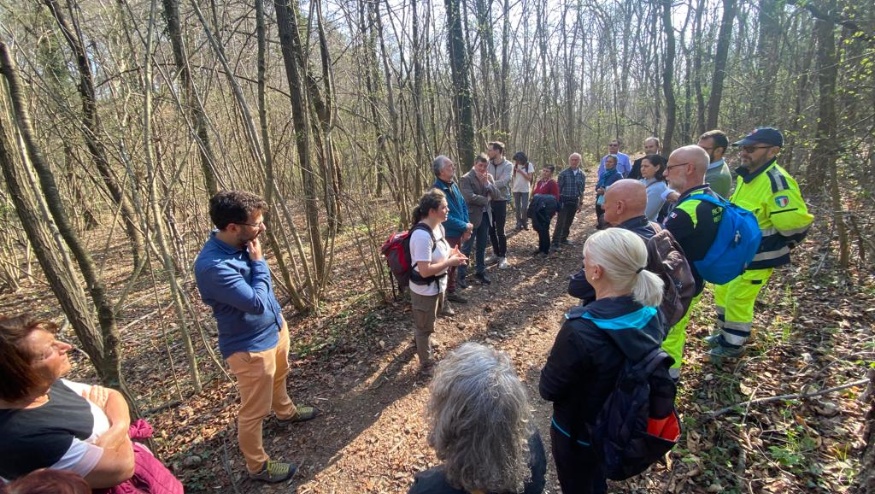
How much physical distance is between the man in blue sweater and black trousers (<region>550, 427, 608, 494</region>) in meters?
1.95

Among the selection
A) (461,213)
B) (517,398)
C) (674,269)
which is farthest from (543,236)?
(517,398)

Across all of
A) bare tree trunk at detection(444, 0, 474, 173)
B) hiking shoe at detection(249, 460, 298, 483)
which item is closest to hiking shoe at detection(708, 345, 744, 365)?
hiking shoe at detection(249, 460, 298, 483)

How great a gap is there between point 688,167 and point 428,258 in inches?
88.1

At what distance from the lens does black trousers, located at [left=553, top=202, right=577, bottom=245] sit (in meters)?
6.82

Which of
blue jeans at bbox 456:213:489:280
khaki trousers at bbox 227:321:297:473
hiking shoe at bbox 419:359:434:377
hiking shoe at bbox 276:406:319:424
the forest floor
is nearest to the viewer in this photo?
khaki trousers at bbox 227:321:297:473

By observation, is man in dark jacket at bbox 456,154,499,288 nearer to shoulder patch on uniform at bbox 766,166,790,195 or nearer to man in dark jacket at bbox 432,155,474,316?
man in dark jacket at bbox 432,155,474,316

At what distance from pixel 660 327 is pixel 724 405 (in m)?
2.01

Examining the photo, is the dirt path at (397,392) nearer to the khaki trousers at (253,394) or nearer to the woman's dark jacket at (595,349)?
the khaki trousers at (253,394)

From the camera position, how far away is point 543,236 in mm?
6770

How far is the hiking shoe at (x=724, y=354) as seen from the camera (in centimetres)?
342

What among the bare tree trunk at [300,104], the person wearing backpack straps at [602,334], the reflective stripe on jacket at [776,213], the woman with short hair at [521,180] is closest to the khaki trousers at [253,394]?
the person wearing backpack straps at [602,334]

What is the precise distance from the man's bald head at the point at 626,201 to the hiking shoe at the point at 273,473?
3.07m

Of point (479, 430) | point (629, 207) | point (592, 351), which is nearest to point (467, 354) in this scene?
point (479, 430)

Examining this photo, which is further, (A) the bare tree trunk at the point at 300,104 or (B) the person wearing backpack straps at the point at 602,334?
(A) the bare tree trunk at the point at 300,104
